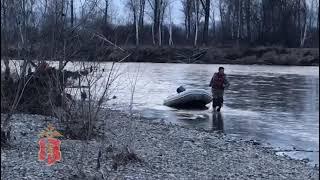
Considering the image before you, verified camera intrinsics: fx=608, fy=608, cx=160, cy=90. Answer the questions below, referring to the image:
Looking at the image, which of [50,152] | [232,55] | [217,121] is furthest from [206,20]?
[50,152]

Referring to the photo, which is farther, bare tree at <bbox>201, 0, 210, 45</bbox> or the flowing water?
bare tree at <bbox>201, 0, 210, 45</bbox>

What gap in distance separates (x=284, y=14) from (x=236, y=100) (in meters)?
53.9

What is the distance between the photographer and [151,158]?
10.2 metres

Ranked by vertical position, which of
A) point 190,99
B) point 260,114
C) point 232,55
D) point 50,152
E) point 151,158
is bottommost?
point 260,114

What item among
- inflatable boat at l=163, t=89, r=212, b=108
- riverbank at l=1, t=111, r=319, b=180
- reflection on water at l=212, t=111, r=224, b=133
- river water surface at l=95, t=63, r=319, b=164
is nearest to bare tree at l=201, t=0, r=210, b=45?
river water surface at l=95, t=63, r=319, b=164

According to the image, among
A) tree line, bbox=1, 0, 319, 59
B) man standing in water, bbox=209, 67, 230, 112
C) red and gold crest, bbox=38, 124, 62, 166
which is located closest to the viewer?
red and gold crest, bbox=38, 124, 62, 166

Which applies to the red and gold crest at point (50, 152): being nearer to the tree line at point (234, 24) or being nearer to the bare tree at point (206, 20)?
the tree line at point (234, 24)

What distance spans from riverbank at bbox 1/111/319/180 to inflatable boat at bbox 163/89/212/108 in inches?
289

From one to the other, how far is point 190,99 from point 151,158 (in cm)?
1223

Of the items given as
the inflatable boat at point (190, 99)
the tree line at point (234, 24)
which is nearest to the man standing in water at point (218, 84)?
the inflatable boat at point (190, 99)

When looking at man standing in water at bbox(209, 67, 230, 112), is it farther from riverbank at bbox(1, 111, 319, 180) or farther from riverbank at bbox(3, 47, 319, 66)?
riverbank at bbox(3, 47, 319, 66)

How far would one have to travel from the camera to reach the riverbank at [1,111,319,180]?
818cm

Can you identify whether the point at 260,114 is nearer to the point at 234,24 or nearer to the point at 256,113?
the point at 256,113

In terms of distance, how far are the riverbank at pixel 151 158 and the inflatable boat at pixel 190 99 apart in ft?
24.1
